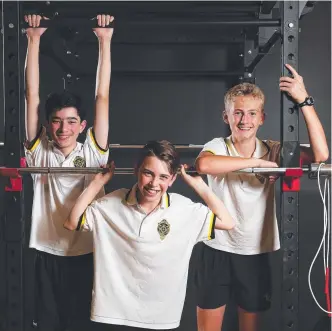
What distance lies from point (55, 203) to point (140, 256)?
335 millimetres

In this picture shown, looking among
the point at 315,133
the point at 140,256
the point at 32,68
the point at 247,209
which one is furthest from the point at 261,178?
the point at 32,68

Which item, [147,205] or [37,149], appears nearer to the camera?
[147,205]

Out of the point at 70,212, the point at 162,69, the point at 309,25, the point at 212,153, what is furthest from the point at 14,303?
the point at 309,25

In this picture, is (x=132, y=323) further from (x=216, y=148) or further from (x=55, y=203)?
(x=216, y=148)

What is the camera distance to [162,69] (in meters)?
2.29

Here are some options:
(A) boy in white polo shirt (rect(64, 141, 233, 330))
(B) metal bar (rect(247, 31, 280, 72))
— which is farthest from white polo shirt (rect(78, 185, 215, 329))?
(B) metal bar (rect(247, 31, 280, 72))

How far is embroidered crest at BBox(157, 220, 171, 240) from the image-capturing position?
57.7 inches

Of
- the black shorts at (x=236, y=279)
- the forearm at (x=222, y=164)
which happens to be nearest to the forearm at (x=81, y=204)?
the forearm at (x=222, y=164)

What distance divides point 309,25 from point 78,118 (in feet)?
4.29

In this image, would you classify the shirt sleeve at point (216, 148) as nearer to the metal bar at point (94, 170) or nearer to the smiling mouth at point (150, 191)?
the metal bar at point (94, 170)

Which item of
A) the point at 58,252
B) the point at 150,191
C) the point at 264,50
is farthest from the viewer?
the point at 264,50

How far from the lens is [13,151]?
4.93ft

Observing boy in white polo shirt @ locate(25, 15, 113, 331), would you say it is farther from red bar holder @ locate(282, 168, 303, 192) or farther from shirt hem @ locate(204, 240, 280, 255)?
red bar holder @ locate(282, 168, 303, 192)

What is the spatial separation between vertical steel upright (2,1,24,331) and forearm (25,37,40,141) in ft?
0.11
